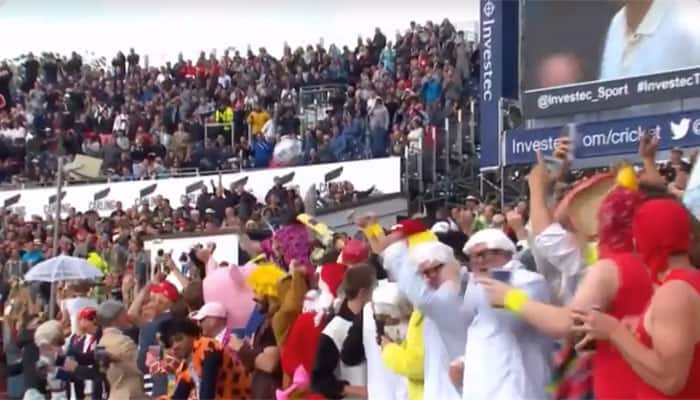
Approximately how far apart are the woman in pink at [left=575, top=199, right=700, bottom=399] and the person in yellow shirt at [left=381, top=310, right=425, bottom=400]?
8.74ft

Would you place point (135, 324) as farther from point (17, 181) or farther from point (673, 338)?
point (17, 181)

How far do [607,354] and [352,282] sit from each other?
134 inches

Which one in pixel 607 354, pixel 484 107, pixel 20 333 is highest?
pixel 484 107

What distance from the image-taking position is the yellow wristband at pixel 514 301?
5.19 metres

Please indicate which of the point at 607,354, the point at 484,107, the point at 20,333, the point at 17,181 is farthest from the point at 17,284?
the point at 607,354

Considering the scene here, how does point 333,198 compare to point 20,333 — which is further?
point 333,198

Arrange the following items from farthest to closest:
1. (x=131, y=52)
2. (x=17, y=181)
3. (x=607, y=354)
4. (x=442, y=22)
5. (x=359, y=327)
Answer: (x=131, y=52) < (x=17, y=181) < (x=442, y=22) < (x=359, y=327) < (x=607, y=354)

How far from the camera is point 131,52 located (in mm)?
34781

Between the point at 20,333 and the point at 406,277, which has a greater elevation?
the point at 406,277

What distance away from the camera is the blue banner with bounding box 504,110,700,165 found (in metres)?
14.2

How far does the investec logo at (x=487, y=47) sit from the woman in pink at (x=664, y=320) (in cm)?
1152

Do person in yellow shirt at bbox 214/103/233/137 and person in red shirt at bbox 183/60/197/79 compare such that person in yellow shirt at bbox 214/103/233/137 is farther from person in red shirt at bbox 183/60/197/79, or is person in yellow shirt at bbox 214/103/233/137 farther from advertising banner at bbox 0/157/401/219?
person in red shirt at bbox 183/60/197/79

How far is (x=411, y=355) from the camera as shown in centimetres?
746

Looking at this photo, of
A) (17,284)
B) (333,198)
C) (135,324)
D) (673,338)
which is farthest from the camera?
(333,198)
